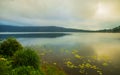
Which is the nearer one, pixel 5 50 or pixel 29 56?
pixel 29 56

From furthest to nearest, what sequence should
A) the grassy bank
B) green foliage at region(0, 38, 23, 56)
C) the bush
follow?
1. green foliage at region(0, 38, 23, 56)
2. the bush
3. the grassy bank

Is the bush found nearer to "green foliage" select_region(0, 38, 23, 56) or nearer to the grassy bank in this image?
the grassy bank

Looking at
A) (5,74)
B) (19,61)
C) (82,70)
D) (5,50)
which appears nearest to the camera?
(5,74)

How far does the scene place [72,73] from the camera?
24.1 meters

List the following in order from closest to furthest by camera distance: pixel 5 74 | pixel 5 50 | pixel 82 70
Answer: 1. pixel 5 74
2. pixel 5 50
3. pixel 82 70

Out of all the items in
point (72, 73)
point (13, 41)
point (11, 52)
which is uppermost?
point (13, 41)

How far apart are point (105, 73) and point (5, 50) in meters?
14.2

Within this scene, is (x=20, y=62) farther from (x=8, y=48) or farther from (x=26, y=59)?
(x=8, y=48)

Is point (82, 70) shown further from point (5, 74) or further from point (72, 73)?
point (5, 74)

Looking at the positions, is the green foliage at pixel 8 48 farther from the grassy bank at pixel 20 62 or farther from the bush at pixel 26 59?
the bush at pixel 26 59

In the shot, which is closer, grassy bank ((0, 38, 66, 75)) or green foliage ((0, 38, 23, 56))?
grassy bank ((0, 38, 66, 75))

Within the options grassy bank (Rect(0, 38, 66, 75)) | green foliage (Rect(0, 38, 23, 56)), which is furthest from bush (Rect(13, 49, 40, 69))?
green foliage (Rect(0, 38, 23, 56))

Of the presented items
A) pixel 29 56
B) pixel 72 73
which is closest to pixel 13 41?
pixel 29 56

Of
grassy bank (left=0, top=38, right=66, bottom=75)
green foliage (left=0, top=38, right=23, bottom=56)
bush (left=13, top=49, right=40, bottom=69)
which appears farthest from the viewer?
Result: green foliage (left=0, top=38, right=23, bottom=56)
